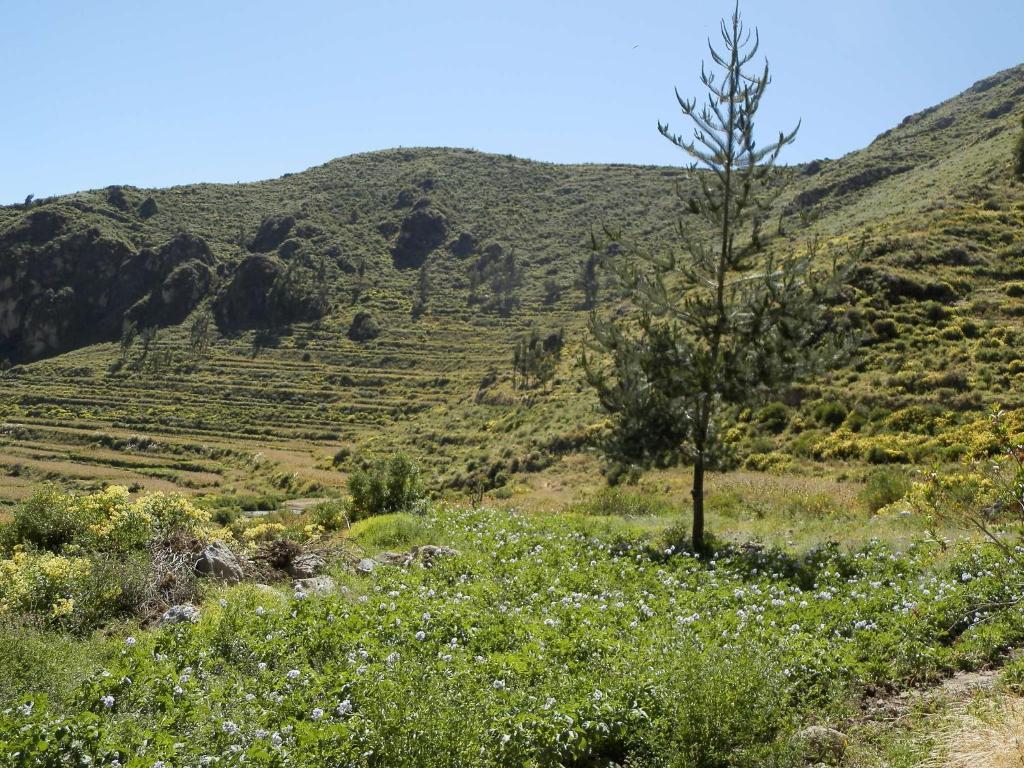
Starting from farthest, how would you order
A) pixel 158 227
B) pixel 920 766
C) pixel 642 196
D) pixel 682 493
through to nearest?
pixel 158 227
pixel 642 196
pixel 682 493
pixel 920 766

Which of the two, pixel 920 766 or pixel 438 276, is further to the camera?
pixel 438 276

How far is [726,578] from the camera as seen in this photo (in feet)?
31.5

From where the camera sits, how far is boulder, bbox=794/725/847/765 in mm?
5105

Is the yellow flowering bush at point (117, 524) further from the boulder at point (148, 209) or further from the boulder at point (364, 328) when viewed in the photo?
the boulder at point (148, 209)

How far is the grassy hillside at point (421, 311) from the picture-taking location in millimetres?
28672

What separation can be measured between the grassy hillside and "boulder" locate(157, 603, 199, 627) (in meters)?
Result: 10.7

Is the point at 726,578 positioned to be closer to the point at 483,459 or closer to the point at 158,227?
the point at 483,459

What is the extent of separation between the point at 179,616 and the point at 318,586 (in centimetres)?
173

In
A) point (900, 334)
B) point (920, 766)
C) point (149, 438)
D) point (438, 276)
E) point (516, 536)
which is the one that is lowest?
point (149, 438)

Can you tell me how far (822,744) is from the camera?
5.23 meters

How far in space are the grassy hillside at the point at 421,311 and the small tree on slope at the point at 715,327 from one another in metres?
0.93

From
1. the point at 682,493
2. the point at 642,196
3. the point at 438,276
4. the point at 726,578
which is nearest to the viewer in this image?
the point at 726,578

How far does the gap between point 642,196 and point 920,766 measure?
130 m

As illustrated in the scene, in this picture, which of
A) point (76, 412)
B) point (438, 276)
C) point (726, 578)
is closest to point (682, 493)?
point (726, 578)
